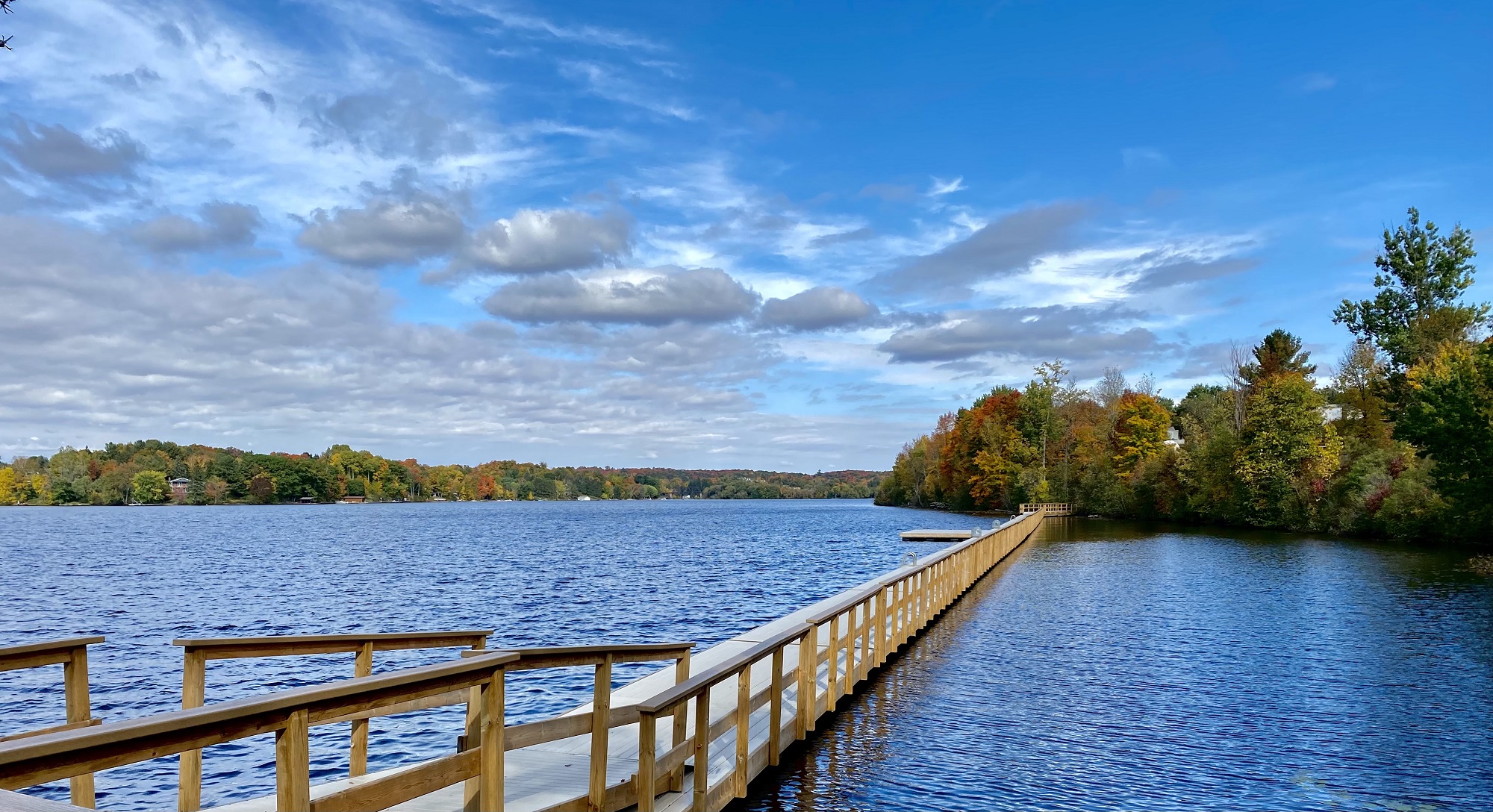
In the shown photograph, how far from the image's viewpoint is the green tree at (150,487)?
547ft

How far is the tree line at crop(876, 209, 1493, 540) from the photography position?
41.9 m

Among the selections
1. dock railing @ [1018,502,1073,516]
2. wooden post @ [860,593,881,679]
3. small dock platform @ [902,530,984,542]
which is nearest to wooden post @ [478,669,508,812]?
wooden post @ [860,593,881,679]

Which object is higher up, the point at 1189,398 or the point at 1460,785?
the point at 1189,398

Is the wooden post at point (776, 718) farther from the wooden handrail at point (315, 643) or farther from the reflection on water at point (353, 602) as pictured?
the reflection on water at point (353, 602)

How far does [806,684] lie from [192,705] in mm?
6128

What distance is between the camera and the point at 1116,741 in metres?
10.8

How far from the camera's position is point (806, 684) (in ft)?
34.0

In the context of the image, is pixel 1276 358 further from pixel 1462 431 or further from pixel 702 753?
pixel 702 753

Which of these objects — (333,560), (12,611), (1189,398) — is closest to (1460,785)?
(12,611)

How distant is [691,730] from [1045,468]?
94541 millimetres

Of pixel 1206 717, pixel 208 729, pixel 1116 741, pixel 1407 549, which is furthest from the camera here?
pixel 1407 549

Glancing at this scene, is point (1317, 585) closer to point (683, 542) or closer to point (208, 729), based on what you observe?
A: point (208, 729)

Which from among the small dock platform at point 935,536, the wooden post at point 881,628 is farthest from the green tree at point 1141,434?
the wooden post at point 881,628

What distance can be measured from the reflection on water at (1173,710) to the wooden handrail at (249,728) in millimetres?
4406
